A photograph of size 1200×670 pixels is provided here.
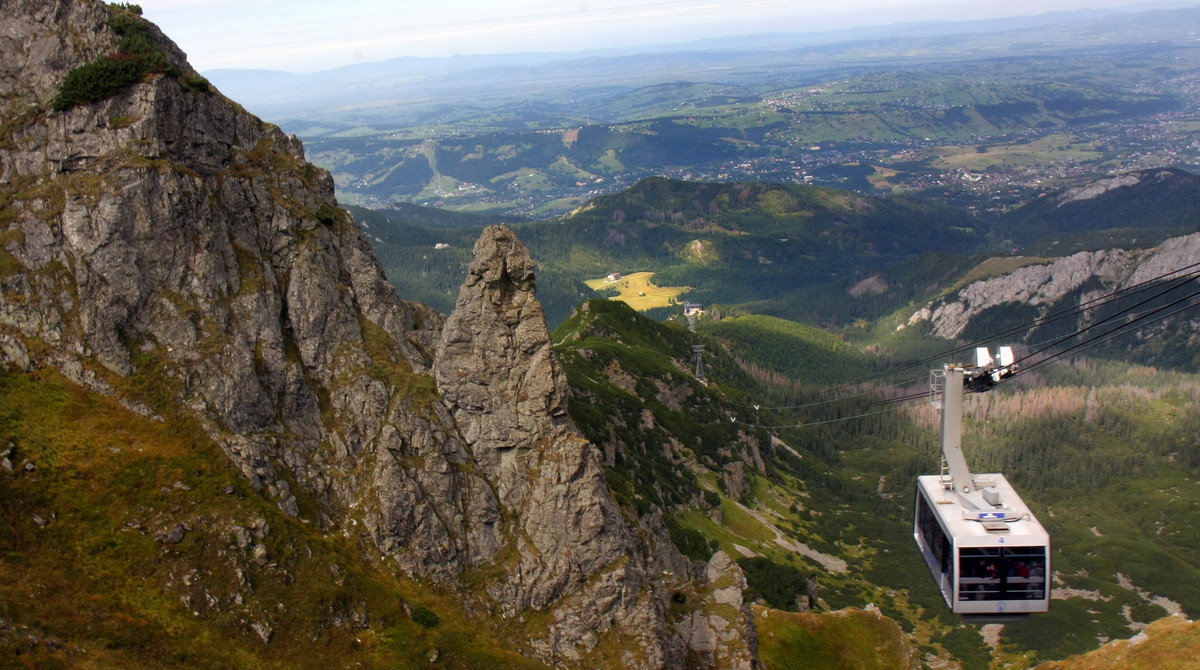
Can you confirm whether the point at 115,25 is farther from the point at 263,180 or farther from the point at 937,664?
the point at 937,664

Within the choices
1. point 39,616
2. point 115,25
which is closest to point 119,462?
point 39,616

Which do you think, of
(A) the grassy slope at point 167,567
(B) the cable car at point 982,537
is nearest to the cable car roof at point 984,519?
(B) the cable car at point 982,537

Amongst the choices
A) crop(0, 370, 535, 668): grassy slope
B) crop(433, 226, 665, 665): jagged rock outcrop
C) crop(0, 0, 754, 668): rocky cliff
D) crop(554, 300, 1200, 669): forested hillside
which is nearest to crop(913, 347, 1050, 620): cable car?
crop(433, 226, 665, 665): jagged rock outcrop

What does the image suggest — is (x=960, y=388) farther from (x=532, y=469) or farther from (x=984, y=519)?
(x=532, y=469)

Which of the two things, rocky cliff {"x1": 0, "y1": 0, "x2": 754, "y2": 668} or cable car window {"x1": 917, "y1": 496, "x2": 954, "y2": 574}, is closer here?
cable car window {"x1": 917, "y1": 496, "x2": 954, "y2": 574}

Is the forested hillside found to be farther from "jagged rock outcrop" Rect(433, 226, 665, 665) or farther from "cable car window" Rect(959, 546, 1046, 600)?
"cable car window" Rect(959, 546, 1046, 600)

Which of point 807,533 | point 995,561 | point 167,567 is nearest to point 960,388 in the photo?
point 995,561

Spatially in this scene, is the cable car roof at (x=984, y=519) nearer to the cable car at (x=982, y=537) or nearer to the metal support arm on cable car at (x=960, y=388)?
the cable car at (x=982, y=537)
